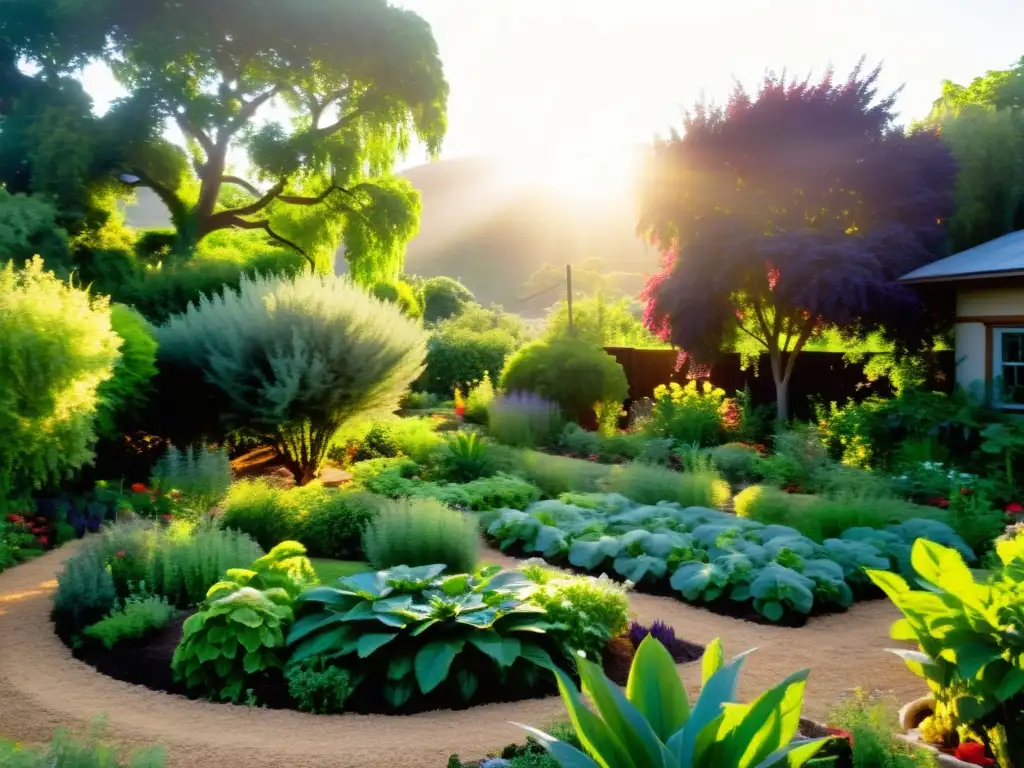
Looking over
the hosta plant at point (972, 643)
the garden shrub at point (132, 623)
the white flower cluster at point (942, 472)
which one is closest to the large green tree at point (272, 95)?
the white flower cluster at point (942, 472)

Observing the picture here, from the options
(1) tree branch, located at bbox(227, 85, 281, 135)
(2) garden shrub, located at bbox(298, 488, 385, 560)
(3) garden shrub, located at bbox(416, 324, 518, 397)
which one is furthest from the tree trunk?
(1) tree branch, located at bbox(227, 85, 281, 135)

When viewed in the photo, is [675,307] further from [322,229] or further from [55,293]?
[322,229]

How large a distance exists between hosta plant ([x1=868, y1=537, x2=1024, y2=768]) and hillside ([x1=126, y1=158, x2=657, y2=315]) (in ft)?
241

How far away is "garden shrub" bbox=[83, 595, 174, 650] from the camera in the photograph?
583 centimetres

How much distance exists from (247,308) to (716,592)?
26.6 ft

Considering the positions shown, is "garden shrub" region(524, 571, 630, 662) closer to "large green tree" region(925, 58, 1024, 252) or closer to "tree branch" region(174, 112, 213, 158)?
"large green tree" region(925, 58, 1024, 252)

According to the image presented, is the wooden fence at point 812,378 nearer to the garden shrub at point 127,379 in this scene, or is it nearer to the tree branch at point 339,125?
the garden shrub at point 127,379

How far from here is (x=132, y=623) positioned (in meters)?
5.89

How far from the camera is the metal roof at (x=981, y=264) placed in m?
12.5

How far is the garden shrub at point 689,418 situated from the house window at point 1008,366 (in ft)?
13.8

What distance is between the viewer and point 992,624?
3775 mm

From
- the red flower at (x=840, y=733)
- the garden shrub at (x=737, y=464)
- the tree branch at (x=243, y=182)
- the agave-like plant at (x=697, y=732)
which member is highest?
the tree branch at (x=243, y=182)

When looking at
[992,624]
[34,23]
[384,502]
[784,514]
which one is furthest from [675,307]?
[34,23]

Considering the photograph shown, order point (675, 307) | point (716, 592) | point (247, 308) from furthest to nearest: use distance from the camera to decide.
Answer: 1. point (675, 307)
2. point (247, 308)
3. point (716, 592)
